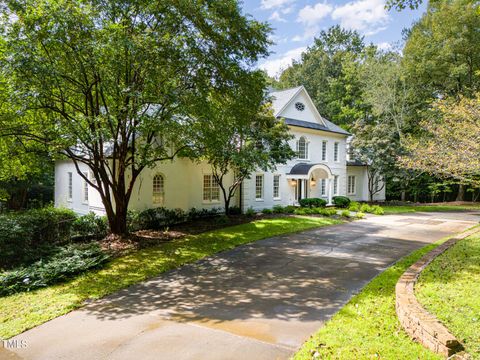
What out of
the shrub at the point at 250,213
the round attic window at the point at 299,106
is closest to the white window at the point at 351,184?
the round attic window at the point at 299,106

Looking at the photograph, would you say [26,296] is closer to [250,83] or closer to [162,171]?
[250,83]

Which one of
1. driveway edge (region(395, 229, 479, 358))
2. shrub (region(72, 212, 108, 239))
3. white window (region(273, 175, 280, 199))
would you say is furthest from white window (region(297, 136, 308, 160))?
driveway edge (region(395, 229, 479, 358))

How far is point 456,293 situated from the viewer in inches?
233

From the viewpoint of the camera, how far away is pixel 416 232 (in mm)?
14320

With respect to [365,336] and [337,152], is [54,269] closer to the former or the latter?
[365,336]

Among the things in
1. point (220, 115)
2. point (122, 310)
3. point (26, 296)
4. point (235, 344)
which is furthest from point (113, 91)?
point (235, 344)

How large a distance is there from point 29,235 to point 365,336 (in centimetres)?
981

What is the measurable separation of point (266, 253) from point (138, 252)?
4.44 m

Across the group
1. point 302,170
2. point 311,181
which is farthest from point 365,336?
point 311,181

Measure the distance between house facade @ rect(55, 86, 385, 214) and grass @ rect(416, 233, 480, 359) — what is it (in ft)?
38.8

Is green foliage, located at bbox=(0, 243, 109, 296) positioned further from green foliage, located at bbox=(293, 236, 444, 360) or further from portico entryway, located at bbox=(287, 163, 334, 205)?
portico entryway, located at bbox=(287, 163, 334, 205)

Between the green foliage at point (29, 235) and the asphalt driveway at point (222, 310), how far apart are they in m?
4.24

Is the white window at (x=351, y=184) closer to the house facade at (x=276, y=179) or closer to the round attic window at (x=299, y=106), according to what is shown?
the house facade at (x=276, y=179)

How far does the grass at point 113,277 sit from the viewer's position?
5844 mm
